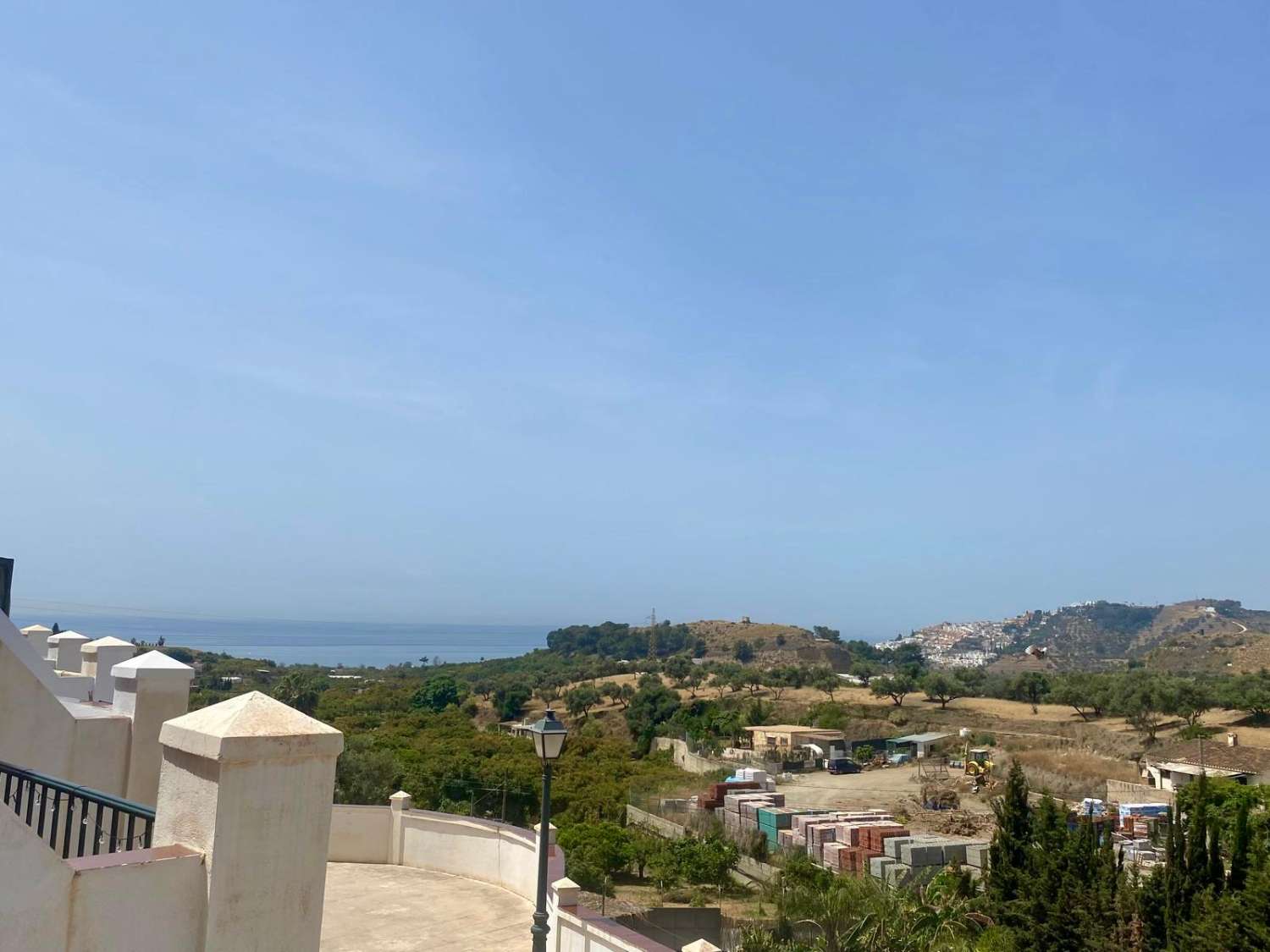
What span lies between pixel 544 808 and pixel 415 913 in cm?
167

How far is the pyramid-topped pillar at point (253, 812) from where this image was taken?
10.0 feet

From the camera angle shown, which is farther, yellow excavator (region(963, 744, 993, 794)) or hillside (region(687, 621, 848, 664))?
hillside (region(687, 621, 848, 664))

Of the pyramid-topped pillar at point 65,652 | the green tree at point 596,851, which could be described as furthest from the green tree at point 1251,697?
the pyramid-topped pillar at point 65,652

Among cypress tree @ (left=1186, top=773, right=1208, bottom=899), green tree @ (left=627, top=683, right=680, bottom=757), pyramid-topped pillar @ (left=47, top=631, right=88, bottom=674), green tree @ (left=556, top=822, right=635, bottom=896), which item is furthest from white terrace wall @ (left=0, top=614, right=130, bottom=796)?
green tree @ (left=627, top=683, right=680, bottom=757)

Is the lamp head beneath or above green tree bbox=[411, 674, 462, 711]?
above

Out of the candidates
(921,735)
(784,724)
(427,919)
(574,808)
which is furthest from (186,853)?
(784,724)

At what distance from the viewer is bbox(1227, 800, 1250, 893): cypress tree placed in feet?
54.3

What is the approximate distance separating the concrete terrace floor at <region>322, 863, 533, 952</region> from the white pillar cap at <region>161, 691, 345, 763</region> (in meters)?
5.23

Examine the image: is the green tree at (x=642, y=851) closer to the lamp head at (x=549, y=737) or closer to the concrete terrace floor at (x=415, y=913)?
the concrete terrace floor at (x=415, y=913)

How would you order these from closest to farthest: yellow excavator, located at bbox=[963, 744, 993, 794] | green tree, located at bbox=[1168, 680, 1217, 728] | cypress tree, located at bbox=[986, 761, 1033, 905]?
cypress tree, located at bbox=[986, 761, 1033, 905]
yellow excavator, located at bbox=[963, 744, 993, 794]
green tree, located at bbox=[1168, 680, 1217, 728]

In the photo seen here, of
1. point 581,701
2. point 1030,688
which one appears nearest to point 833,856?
point 581,701

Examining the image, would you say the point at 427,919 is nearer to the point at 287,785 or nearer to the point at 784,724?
the point at 287,785

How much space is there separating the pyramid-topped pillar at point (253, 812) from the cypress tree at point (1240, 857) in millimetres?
17807

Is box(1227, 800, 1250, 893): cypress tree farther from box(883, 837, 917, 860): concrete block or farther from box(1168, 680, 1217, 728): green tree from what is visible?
box(1168, 680, 1217, 728): green tree
